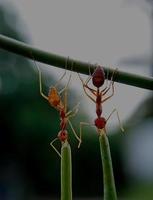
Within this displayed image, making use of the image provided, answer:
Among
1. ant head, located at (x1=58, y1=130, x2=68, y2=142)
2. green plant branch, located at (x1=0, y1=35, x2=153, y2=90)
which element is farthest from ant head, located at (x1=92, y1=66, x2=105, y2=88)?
ant head, located at (x1=58, y1=130, x2=68, y2=142)

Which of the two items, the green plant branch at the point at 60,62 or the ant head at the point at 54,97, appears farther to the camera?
the ant head at the point at 54,97

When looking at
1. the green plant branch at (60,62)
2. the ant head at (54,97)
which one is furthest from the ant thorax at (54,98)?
the green plant branch at (60,62)

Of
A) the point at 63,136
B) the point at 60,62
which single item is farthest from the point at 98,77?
the point at 63,136

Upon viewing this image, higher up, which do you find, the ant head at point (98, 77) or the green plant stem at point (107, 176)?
the ant head at point (98, 77)

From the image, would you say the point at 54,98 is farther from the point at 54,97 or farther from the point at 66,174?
the point at 66,174

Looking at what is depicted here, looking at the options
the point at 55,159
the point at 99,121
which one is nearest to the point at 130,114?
the point at 55,159

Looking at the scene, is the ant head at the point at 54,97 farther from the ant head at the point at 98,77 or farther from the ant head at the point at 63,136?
the ant head at the point at 98,77

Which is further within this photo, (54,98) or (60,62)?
(54,98)

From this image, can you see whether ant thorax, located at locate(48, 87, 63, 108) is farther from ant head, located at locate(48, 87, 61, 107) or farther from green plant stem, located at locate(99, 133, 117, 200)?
green plant stem, located at locate(99, 133, 117, 200)

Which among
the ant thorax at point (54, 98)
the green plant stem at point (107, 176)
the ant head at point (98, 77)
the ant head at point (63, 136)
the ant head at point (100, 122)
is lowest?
the green plant stem at point (107, 176)
